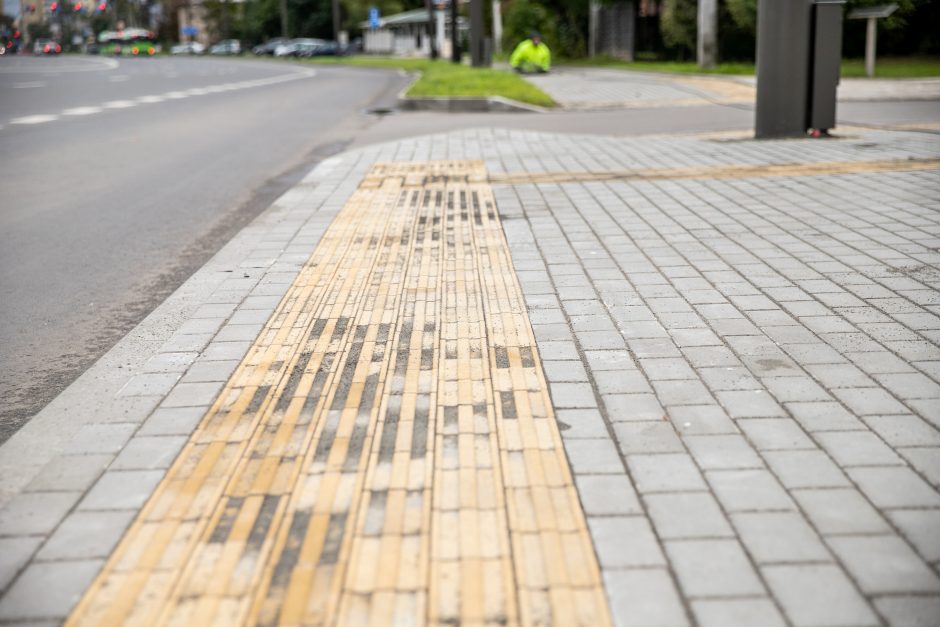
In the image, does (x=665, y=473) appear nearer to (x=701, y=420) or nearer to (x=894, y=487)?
(x=701, y=420)

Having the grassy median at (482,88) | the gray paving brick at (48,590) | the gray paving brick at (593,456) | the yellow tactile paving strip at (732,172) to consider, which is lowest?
the gray paving brick at (48,590)

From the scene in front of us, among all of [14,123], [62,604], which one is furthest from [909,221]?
[14,123]

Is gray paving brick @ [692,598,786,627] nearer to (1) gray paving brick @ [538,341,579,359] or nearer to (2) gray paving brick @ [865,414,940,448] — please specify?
(2) gray paving brick @ [865,414,940,448]

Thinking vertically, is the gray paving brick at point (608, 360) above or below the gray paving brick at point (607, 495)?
above

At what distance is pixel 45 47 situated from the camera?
97.8 m

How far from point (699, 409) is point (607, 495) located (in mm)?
924

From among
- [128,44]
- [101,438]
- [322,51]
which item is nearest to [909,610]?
[101,438]

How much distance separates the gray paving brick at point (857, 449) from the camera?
11.8 ft

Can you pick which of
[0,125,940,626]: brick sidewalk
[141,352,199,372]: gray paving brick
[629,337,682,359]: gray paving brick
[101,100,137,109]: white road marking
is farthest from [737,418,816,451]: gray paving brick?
[101,100,137,109]: white road marking

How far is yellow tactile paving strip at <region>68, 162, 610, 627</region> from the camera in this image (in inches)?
109

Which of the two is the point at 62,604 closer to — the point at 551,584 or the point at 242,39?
the point at 551,584

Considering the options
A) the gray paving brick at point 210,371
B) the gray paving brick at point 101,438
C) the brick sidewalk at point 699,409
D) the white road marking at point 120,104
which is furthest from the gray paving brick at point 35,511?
the white road marking at point 120,104

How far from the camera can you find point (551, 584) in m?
2.82

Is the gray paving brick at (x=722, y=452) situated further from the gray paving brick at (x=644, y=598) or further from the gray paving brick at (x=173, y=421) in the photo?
the gray paving brick at (x=173, y=421)
